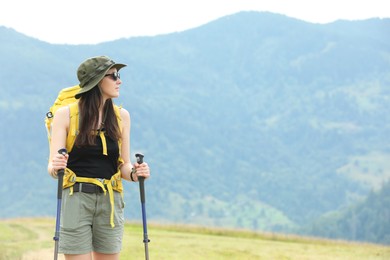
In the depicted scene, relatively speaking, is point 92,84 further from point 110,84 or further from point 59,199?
point 59,199

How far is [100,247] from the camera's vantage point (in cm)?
514

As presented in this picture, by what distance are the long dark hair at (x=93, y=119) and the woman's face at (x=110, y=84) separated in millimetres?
42

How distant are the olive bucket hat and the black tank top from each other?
1.26 feet

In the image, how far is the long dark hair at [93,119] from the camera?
16.6ft

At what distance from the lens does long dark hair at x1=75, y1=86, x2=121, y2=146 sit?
5062mm

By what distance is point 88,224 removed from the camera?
508cm

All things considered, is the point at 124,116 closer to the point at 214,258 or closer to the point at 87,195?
the point at 87,195

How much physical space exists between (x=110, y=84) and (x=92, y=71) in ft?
0.51

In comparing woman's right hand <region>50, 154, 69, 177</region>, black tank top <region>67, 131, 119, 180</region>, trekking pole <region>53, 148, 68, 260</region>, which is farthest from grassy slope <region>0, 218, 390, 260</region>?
woman's right hand <region>50, 154, 69, 177</region>

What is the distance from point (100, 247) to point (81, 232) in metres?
0.19

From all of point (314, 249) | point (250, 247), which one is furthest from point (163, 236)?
point (314, 249)

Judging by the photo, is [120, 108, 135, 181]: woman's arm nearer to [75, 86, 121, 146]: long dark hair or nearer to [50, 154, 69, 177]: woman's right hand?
[75, 86, 121, 146]: long dark hair

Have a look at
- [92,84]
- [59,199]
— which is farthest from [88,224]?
[92,84]

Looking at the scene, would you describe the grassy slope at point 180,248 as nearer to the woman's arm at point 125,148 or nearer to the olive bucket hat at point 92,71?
the woman's arm at point 125,148
